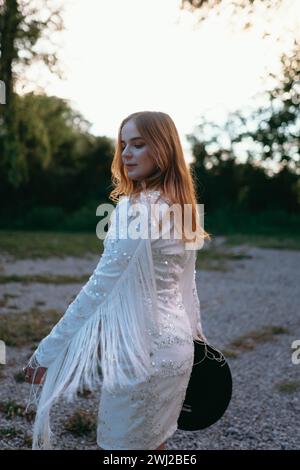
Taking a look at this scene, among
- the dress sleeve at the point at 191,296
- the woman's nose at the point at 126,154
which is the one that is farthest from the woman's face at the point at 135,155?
the dress sleeve at the point at 191,296

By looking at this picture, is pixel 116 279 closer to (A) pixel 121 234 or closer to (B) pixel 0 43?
(A) pixel 121 234

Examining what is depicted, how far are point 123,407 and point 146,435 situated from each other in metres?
0.13

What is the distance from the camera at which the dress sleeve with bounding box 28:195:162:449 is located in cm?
180

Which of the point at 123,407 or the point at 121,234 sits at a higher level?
the point at 121,234

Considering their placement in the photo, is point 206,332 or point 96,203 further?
point 96,203

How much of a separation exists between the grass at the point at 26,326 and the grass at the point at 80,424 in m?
2.26

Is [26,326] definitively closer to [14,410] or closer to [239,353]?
[239,353]

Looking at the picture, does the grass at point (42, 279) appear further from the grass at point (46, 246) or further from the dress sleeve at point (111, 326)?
the dress sleeve at point (111, 326)

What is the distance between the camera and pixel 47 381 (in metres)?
1.85

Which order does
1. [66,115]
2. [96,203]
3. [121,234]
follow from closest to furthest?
[121,234] → [96,203] → [66,115]

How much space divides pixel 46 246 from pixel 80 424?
13.4m

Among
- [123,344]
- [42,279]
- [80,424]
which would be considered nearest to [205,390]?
[123,344]
